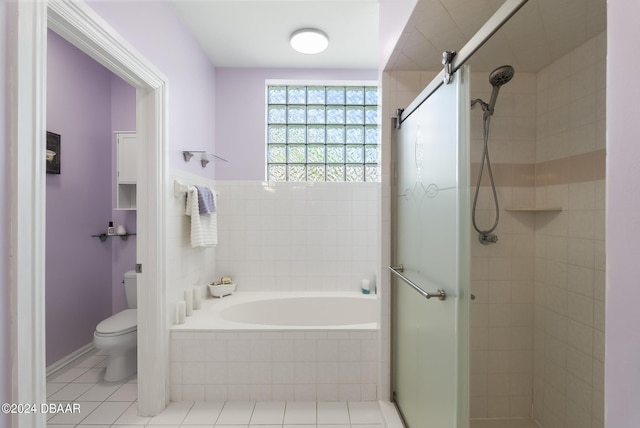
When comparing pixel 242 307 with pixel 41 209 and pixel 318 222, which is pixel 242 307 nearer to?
pixel 318 222

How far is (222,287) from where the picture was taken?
2520mm

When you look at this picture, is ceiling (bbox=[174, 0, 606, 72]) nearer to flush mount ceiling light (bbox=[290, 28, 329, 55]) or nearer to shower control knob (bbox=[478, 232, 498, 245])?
flush mount ceiling light (bbox=[290, 28, 329, 55])

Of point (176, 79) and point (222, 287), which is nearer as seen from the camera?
point (176, 79)

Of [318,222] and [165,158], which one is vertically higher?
[165,158]

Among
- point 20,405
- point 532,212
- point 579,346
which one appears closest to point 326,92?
point 532,212

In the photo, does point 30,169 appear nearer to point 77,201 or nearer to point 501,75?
point 77,201

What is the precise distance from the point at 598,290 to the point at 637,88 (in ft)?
4.68

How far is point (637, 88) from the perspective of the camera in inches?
16.0

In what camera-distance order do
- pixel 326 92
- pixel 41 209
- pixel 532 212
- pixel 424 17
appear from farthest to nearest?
1. pixel 326 92
2. pixel 532 212
3. pixel 424 17
4. pixel 41 209

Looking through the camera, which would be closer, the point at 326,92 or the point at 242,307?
the point at 242,307

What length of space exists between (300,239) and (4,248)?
1997 millimetres

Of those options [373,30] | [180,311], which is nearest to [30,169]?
[180,311]

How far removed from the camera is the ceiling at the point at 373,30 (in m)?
1.23

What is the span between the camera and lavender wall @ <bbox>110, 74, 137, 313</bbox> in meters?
2.73
